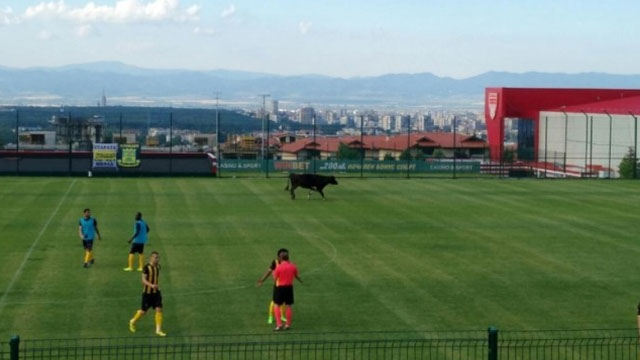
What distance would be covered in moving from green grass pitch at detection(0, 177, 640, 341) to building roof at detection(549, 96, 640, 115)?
3036 cm

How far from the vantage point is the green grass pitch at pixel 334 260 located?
65.9 feet

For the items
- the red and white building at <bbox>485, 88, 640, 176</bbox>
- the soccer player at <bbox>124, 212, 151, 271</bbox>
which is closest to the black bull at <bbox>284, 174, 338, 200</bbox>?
the soccer player at <bbox>124, 212, 151, 271</bbox>

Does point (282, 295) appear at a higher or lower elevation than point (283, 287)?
lower

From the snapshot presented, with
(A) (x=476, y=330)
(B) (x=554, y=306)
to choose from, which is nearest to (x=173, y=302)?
(A) (x=476, y=330)

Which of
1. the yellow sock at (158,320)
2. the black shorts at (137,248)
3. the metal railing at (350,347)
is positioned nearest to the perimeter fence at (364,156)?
the black shorts at (137,248)

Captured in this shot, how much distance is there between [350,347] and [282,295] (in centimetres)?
199

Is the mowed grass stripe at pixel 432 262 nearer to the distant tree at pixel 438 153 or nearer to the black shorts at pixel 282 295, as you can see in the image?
the black shorts at pixel 282 295

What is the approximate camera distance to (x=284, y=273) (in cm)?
1888

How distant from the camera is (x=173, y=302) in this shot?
21.3 m

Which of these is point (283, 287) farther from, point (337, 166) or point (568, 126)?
point (568, 126)

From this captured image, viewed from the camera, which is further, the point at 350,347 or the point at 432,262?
the point at 432,262

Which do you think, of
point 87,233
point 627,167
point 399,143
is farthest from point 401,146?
point 87,233

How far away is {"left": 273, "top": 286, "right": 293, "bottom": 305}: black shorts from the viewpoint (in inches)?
744

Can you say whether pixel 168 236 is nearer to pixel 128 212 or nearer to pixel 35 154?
pixel 128 212
